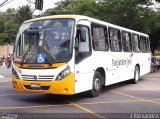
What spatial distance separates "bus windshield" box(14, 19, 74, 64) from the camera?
11477 mm

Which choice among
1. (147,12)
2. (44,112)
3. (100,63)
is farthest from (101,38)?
(147,12)

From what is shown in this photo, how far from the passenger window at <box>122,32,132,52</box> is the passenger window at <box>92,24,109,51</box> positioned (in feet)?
8.19

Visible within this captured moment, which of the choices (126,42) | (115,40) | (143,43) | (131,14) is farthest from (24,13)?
(115,40)

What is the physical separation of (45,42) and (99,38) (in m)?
2.69

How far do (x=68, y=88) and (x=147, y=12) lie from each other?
31.4 m

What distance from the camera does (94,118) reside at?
375 inches

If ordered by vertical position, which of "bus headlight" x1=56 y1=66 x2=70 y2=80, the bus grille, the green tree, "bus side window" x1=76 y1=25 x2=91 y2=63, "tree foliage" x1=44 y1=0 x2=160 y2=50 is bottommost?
the bus grille

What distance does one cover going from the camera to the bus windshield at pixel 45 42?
37.7 feet

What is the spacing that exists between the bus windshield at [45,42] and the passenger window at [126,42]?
5476 mm

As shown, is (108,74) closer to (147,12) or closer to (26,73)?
(26,73)

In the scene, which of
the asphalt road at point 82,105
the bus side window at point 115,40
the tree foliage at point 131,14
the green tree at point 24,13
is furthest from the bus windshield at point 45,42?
the green tree at point 24,13

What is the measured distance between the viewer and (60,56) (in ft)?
37.5

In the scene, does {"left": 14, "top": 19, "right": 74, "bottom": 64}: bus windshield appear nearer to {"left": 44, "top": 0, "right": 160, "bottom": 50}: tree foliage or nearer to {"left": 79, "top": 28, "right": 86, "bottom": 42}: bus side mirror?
{"left": 79, "top": 28, "right": 86, "bottom": 42}: bus side mirror

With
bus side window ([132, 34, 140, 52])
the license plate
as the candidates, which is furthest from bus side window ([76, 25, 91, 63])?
bus side window ([132, 34, 140, 52])
